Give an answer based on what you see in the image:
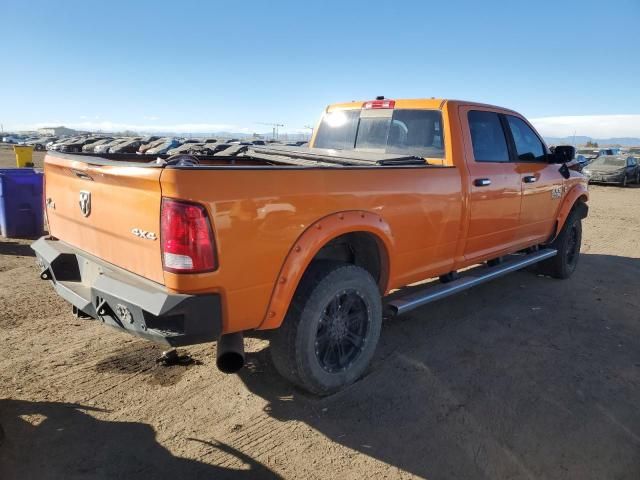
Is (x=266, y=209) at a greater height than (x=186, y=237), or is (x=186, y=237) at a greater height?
(x=266, y=209)

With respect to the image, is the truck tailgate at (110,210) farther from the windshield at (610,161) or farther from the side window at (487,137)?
the windshield at (610,161)

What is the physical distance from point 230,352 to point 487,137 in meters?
3.19

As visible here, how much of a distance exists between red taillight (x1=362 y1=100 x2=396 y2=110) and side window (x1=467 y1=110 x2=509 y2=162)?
29.4 inches

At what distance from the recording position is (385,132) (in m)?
4.55

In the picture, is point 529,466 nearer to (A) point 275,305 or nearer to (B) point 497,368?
(B) point 497,368

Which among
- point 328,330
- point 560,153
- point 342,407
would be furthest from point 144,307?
point 560,153

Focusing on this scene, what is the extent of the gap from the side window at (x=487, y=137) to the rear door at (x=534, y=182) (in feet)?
0.68

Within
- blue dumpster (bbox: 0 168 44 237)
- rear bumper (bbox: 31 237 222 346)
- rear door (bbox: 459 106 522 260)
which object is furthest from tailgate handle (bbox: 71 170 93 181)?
blue dumpster (bbox: 0 168 44 237)

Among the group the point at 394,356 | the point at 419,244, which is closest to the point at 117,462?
the point at 394,356

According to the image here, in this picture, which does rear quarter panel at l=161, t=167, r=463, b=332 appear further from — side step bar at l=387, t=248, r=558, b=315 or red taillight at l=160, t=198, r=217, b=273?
side step bar at l=387, t=248, r=558, b=315

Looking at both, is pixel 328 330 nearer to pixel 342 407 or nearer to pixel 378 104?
pixel 342 407

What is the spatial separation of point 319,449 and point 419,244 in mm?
1713

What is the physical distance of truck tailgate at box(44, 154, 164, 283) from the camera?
7.97 feet

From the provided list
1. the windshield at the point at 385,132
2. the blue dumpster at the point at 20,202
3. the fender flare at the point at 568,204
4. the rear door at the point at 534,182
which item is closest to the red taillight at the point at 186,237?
the windshield at the point at 385,132
